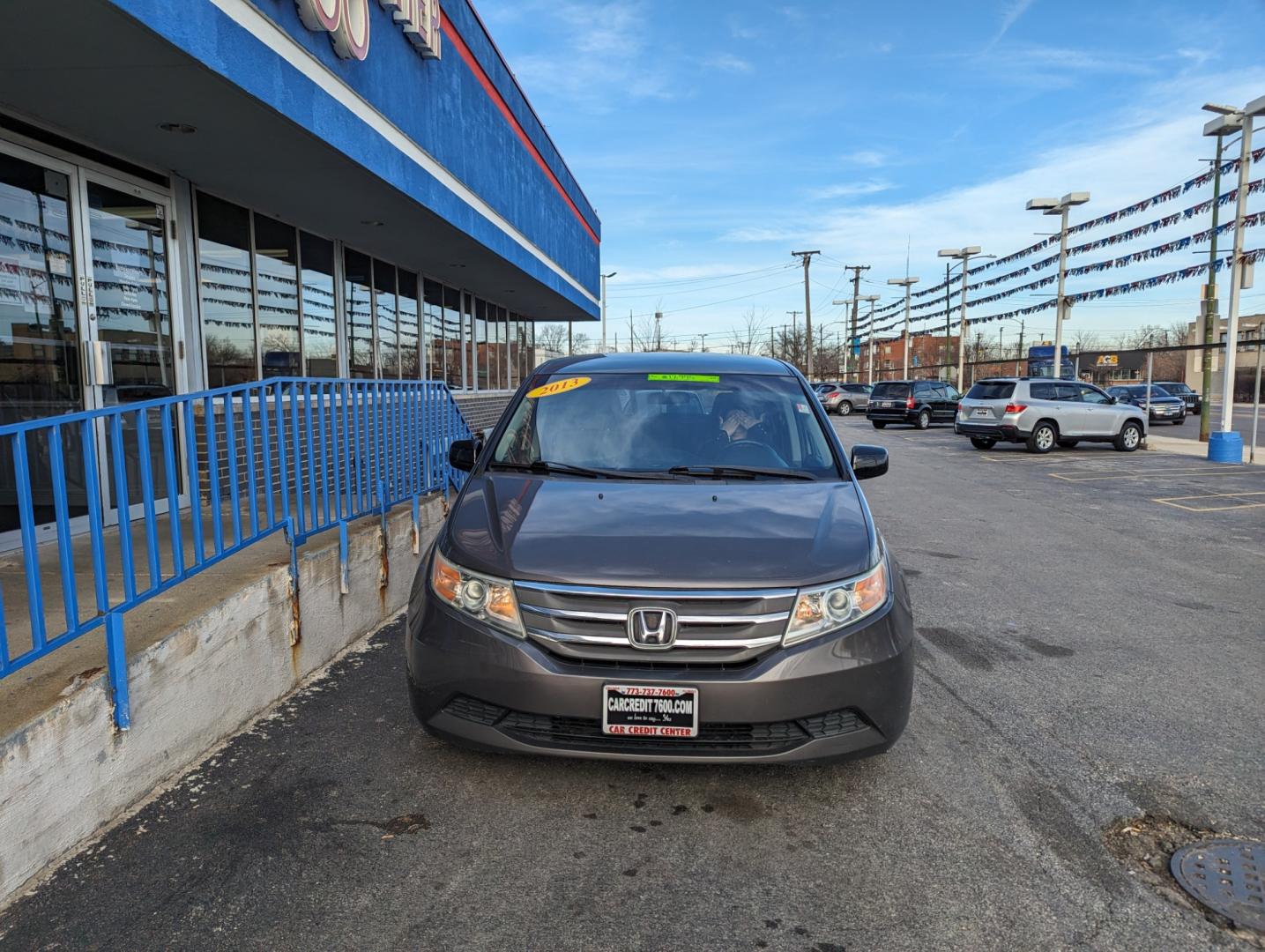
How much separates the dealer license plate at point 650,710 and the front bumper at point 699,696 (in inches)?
1.0

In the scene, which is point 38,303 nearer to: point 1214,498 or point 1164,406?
point 1214,498

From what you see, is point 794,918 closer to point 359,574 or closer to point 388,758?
point 388,758

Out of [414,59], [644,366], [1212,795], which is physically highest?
[414,59]

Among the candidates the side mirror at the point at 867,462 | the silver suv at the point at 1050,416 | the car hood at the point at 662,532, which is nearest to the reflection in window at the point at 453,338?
the silver suv at the point at 1050,416

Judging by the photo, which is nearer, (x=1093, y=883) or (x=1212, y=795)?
(x=1093, y=883)

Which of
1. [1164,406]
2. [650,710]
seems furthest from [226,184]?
[1164,406]

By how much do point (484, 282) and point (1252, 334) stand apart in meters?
56.7

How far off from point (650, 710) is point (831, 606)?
2.44 feet

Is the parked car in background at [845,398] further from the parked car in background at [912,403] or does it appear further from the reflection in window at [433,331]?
the reflection in window at [433,331]

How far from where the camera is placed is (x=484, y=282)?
668 inches

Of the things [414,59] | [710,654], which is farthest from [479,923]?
[414,59]

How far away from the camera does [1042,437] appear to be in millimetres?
19250

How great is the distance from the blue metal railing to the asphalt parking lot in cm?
70

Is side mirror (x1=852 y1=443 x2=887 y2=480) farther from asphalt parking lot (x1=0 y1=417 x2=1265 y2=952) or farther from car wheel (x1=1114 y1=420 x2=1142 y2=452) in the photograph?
car wheel (x1=1114 y1=420 x2=1142 y2=452)
